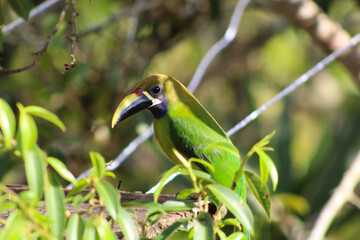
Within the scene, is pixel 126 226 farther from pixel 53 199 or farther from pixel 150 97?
pixel 150 97

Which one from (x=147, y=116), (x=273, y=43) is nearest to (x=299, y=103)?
(x=273, y=43)

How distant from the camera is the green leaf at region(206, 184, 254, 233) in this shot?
3.69 ft

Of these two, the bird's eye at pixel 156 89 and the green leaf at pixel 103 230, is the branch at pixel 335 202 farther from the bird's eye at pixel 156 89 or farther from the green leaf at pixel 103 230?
the green leaf at pixel 103 230

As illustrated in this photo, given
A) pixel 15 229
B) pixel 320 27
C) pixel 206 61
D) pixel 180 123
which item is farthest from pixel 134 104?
pixel 320 27

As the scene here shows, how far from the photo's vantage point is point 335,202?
9.95 ft

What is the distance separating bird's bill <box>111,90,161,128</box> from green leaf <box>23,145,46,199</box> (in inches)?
49.4

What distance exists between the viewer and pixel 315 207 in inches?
182

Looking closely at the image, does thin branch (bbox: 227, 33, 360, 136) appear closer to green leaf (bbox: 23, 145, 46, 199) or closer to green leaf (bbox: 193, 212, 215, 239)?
green leaf (bbox: 193, 212, 215, 239)

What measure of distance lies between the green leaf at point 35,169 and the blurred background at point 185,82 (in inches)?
Result: 74.6

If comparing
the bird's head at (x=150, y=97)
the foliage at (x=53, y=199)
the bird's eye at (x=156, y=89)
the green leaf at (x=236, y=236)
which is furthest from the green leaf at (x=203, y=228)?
the bird's eye at (x=156, y=89)

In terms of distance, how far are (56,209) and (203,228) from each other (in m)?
0.30

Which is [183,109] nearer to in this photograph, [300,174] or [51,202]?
[51,202]

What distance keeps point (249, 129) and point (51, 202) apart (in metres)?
4.49

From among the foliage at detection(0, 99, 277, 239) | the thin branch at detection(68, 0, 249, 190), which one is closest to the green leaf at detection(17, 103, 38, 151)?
the foliage at detection(0, 99, 277, 239)
